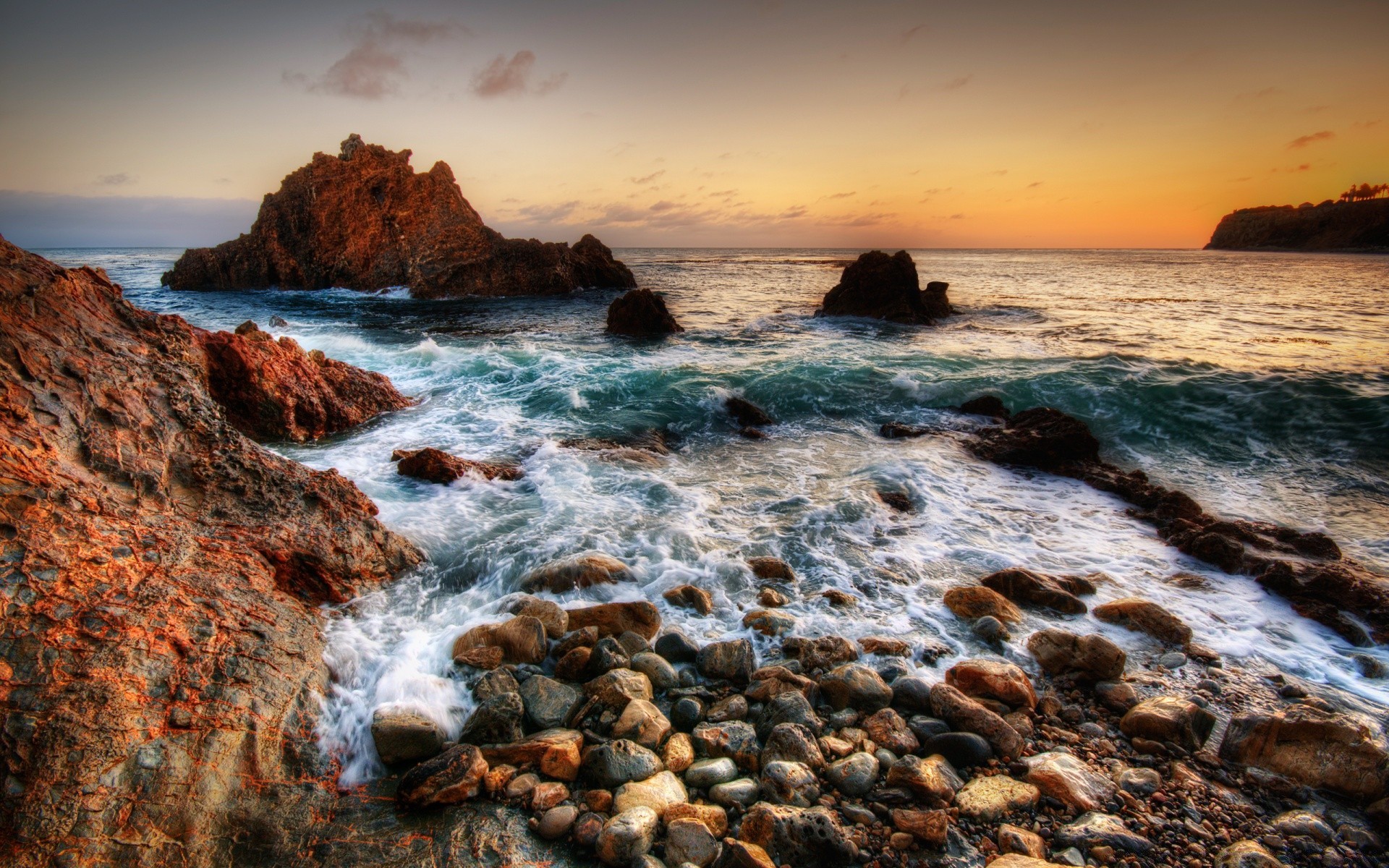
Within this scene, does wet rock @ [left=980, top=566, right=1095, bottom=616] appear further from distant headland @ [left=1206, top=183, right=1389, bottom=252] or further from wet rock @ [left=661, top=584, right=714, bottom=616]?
distant headland @ [left=1206, top=183, right=1389, bottom=252]

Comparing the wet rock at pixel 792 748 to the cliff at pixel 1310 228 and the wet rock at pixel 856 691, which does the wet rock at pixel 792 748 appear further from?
the cliff at pixel 1310 228

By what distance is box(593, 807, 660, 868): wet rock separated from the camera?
2676 mm

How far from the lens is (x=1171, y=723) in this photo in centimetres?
358

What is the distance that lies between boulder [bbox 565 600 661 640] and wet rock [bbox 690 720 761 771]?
1.10 metres

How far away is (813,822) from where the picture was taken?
2.81 m

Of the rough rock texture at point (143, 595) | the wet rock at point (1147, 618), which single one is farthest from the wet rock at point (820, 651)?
the rough rock texture at point (143, 595)

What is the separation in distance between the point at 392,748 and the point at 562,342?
15.8 metres

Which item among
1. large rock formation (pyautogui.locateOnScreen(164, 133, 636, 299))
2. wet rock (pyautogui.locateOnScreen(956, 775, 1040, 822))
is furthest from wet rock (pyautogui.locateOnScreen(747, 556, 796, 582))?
large rock formation (pyautogui.locateOnScreen(164, 133, 636, 299))

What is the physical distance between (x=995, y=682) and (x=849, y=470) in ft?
15.0

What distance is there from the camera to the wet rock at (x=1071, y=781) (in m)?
3.10

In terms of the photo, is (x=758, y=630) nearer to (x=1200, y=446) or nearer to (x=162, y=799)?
(x=162, y=799)

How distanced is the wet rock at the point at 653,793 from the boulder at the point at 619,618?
4.67 ft

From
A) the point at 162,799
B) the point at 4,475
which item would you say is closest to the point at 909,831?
the point at 162,799

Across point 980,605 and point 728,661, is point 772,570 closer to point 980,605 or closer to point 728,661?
point 728,661
